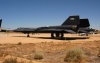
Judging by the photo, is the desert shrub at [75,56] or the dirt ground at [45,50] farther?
the dirt ground at [45,50]

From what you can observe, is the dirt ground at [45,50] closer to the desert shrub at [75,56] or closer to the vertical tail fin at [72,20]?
the desert shrub at [75,56]

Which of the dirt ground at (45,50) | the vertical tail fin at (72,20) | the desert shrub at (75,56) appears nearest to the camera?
the desert shrub at (75,56)

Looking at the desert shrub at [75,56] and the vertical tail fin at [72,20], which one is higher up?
the vertical tail fin at [72,20]

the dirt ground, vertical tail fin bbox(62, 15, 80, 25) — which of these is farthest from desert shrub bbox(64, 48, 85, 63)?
vertical tail fin bbox(62, 15, 80, 25)

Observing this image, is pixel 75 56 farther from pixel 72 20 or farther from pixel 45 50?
pixel 72 20

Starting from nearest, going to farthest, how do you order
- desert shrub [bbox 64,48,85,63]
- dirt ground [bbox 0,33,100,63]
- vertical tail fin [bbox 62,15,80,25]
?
desert shrub [bbox 64,48,85,63]
dirt ground [bbox 0,33,100,63]
vertical tail fin [bbox 62,15,80,25]

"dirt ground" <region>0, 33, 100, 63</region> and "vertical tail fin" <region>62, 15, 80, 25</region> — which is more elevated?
"vertical tail fin" <region>62, 15, 80, 25</region>

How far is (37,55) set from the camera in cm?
1559

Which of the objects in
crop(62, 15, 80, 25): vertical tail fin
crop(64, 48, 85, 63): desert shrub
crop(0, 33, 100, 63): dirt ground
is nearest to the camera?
crop(64, 48, 85, 63): desert shrub

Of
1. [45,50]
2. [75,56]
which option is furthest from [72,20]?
[75,56]

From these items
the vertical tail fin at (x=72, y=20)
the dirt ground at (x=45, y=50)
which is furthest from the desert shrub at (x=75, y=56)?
the vertical tail fin at (x=72, y=20)

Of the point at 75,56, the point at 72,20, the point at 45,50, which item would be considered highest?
the point at 72,20

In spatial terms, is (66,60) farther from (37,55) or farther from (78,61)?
(37,55)

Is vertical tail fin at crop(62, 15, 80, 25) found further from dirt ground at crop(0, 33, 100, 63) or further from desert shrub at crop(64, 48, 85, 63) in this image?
desert shrub at crop(64, 48, 85, 63)
